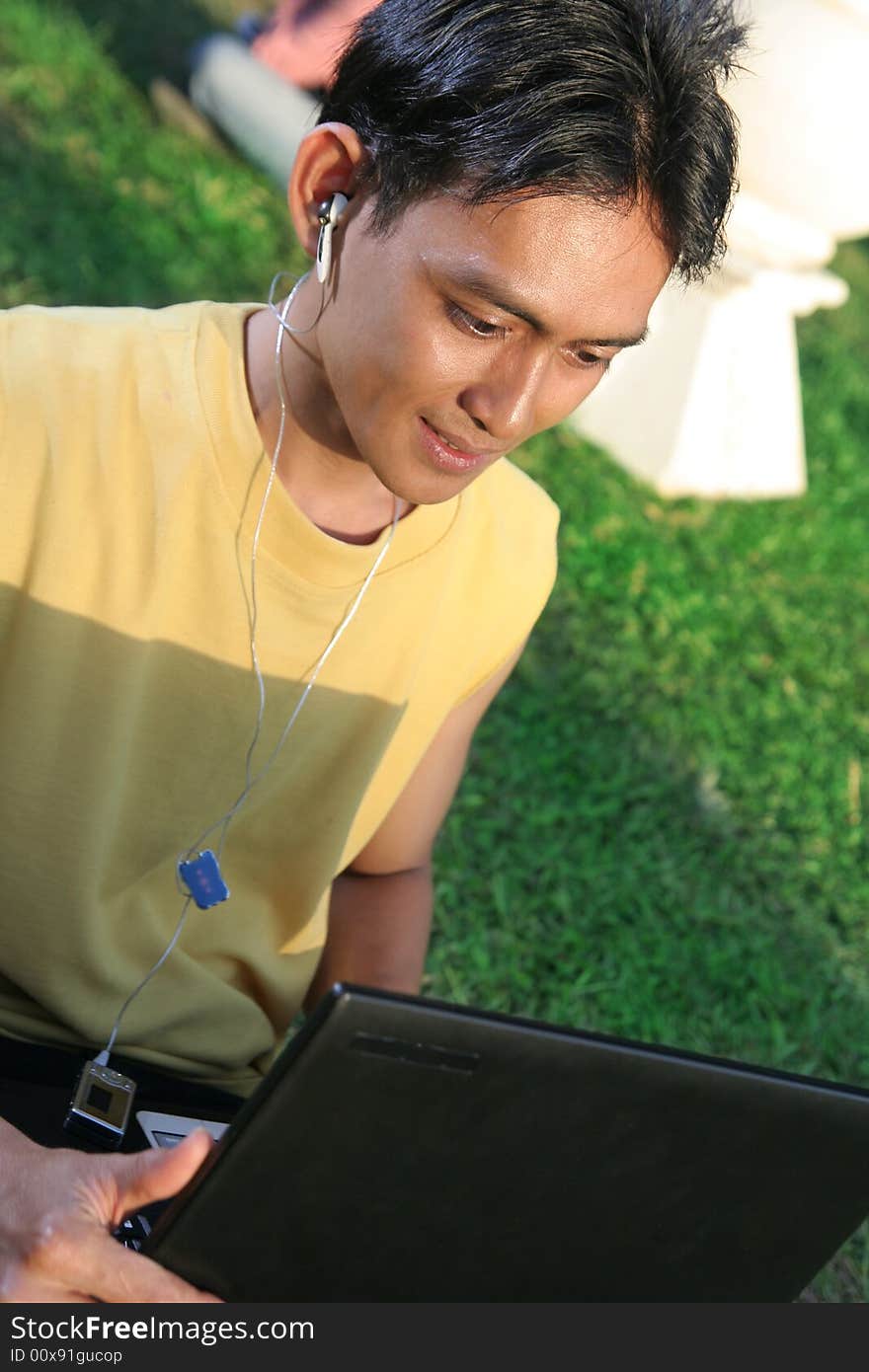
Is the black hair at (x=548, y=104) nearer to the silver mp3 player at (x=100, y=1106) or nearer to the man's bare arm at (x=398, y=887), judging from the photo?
the man's bare arm at (x=398, y=887)

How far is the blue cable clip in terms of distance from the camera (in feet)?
5.61

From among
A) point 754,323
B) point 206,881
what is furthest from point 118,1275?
point 754,323

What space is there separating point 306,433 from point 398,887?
0.63 meters

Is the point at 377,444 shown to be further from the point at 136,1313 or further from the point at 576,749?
the point at 576,749

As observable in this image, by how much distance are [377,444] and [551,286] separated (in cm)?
25

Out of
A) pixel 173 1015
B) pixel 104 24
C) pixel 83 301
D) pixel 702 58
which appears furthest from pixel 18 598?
pixel 104 24

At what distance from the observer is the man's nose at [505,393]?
5.03ft

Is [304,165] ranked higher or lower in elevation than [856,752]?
higher

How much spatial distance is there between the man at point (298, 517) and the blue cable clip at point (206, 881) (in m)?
0.01

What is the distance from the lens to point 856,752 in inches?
149

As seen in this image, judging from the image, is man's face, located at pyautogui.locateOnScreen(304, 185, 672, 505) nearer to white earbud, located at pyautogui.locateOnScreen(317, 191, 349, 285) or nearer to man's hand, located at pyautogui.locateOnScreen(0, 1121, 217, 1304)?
white earbud, located at pyautogui.locateOnScreen(317, 191, 349, 285)

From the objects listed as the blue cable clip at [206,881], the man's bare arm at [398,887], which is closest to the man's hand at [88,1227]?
the blue cable clip at [206,881]

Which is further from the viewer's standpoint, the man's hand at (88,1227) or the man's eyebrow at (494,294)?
the man's eyebrow at (494,294)

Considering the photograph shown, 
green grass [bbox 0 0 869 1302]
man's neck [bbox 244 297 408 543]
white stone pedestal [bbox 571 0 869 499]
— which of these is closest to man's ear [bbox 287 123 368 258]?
man's neck [bbox 244 297 408 543]
